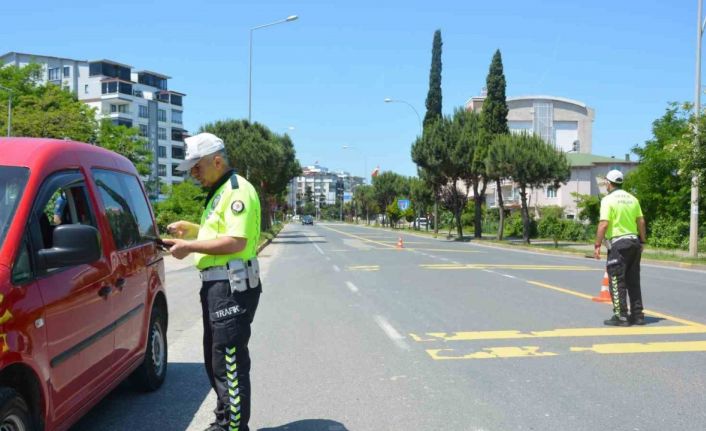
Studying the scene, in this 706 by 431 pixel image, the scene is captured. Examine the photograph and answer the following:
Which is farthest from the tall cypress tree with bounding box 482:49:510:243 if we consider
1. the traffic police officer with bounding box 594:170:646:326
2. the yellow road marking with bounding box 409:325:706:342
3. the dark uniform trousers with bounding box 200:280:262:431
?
the dark uniform trousers with bounding box 200:280:262:431

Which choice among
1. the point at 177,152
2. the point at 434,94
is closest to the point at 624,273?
the point at 434,94

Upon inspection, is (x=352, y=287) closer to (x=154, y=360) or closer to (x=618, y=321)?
(x=618, y=321)

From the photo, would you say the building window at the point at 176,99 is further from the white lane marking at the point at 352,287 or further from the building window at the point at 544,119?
the white lane marking at the point at 352,287

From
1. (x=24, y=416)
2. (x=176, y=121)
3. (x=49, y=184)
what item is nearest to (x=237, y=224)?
(x=49, y=184)

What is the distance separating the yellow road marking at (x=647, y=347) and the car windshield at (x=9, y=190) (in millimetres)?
5801

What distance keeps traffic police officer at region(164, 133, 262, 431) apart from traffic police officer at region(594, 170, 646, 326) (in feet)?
20.0

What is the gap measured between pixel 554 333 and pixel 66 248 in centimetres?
640

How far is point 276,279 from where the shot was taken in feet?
53.8

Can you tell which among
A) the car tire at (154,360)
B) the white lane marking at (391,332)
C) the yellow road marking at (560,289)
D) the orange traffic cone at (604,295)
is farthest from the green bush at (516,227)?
the car tire at (154,360)

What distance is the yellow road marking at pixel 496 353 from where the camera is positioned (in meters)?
7.00

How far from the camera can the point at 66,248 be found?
3.44 meters

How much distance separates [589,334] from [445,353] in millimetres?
2138

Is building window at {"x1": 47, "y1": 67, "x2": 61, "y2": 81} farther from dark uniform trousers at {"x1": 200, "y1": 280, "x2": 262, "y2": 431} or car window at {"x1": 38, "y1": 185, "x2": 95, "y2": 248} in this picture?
dark uniform trousers at {"x1": 200, "y1": 280, "x2": 262, "y2": 431}

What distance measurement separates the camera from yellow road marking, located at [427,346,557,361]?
7004 millimetres
